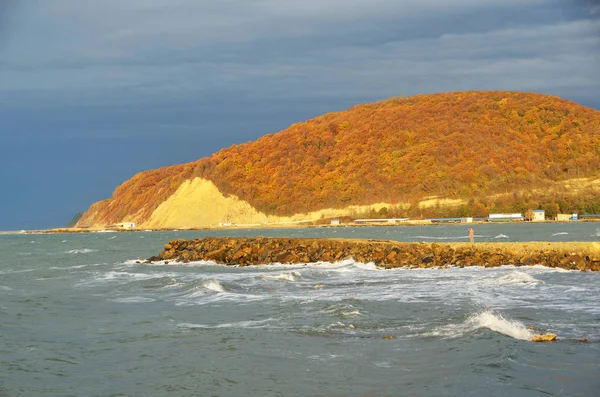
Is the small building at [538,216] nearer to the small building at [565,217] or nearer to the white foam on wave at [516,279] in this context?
the small building at [565,217]

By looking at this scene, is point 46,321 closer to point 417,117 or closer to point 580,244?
point 580,244

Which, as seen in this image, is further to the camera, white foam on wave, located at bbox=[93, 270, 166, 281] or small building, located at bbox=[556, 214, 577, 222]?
small building, located at bbox=[556, 214, 577, 222]

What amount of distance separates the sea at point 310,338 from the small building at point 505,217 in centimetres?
11917

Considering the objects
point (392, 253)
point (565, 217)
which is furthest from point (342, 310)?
point (565, 217)

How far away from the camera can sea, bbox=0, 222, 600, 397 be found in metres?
12.6

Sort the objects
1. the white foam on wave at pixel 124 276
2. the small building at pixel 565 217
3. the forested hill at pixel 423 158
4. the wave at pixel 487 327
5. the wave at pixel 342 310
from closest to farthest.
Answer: the wave at pixel 487 327
the wave at pixel 342 310
the white foam on wave at pixel 124 276
the small building at pixel 565 217
the forested hill at pixel 423 158

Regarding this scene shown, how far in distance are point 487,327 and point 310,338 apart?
4070 mm

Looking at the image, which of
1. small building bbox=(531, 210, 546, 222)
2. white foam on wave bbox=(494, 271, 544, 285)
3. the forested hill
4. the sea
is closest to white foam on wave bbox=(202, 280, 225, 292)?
the sea

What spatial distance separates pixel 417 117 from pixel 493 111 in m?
19.5

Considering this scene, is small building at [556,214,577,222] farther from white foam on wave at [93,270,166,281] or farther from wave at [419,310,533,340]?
wave at [419,310,533,340]

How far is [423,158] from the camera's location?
170625mm

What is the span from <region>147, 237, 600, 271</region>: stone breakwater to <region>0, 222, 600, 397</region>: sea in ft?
17.9

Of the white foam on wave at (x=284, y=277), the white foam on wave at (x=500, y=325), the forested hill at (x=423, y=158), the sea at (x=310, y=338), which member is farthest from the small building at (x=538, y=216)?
the white foam on wave at (x=500, y=325)

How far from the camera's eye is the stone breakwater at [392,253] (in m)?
34.9
